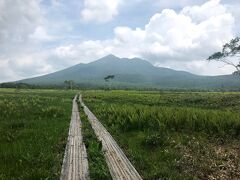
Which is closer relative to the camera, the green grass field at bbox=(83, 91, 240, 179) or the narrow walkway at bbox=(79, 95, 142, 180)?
the narrow walkway at bbox=(79, 95, 142, 180)

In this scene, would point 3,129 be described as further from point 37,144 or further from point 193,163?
point 193,163

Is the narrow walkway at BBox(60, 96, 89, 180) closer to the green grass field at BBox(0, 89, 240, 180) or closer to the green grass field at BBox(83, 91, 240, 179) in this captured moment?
the green grass field at BBox(0, 89, 240, 180)

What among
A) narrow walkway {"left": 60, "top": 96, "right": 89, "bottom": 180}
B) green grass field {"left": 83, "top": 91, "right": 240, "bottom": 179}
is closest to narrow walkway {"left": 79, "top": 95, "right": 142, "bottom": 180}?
green grass field {"left": 83, "top": 91, "right": 240, "bottom": 179}

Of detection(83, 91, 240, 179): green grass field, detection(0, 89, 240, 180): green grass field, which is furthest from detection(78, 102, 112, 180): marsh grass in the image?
detection(83, 91, 240, 179): green grass field

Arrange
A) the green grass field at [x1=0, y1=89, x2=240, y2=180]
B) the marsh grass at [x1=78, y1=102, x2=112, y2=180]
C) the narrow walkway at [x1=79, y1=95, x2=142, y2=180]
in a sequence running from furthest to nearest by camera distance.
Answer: the green grass field at [x1=0, y1=89, x2=240, y2=180], the narrow walkway at [x1=79, y1=95, x2=142, y2=180], the marsh grass at [x1=78, y1=102, x2=112, y2=180]

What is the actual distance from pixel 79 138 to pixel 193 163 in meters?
7.48

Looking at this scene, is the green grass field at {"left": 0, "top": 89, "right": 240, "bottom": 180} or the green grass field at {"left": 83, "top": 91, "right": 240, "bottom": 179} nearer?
the green grass field at {"left": 0, "top": 89, "right": 240, "bottom": 180}

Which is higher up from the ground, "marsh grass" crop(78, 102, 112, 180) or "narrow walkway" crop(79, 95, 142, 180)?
"marsh grass" crop(78, 102, 112, 180)

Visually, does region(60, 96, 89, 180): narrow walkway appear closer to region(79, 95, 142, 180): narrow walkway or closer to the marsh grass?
the marsh grass

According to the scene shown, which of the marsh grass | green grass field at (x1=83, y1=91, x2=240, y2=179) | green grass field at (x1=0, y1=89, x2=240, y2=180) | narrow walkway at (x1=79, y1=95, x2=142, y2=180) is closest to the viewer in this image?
the marsh grass

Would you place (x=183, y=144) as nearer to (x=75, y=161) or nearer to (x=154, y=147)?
(x=154, y=147)

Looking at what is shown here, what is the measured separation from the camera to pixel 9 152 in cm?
1486

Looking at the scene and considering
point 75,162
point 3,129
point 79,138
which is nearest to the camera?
point 75,162

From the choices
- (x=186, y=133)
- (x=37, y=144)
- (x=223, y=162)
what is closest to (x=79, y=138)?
(x=37, y=144)
